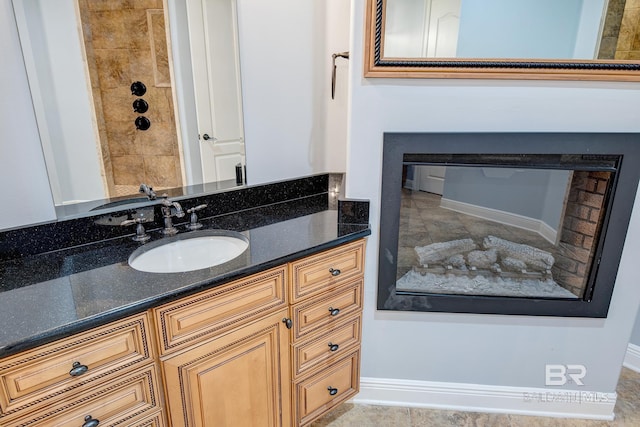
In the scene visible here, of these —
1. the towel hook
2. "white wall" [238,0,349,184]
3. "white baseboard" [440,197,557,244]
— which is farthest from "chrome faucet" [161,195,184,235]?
"white baseboard" [440,197,557,244]

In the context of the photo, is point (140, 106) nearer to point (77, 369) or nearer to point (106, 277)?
point (106, 277)

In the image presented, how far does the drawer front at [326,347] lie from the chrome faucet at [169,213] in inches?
26.1

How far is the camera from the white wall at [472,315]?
56.3 inches

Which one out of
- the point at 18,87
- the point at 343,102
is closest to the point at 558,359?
the point at 343,102

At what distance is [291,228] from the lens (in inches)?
61.2

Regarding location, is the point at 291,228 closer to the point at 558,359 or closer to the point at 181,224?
the point at 181,224

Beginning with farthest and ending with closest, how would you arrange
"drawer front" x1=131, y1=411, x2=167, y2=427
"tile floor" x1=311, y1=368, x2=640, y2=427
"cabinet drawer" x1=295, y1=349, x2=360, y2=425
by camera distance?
"tile floor" x1=311, y1=368, x2=640, y2=427
"cabinet drawer" x1=295, y1=349, x2=360, y2=425
"drawer front" x1=131, y1=411, x2=167, y2=427

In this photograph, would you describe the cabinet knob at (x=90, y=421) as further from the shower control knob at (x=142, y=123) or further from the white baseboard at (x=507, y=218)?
the white baseboard at (x=507, y=218)

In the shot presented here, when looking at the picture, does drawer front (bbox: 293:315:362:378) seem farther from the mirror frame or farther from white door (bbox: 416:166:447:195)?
the mirror frame

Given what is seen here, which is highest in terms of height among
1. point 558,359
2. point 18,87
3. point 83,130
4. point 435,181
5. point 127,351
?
point 18,87

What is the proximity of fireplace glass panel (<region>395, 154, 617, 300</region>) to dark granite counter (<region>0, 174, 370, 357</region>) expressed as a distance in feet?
1.09

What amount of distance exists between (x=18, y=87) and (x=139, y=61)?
15.2 inches

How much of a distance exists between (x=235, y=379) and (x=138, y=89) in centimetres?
110

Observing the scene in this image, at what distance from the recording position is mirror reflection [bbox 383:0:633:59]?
54.6 inches
